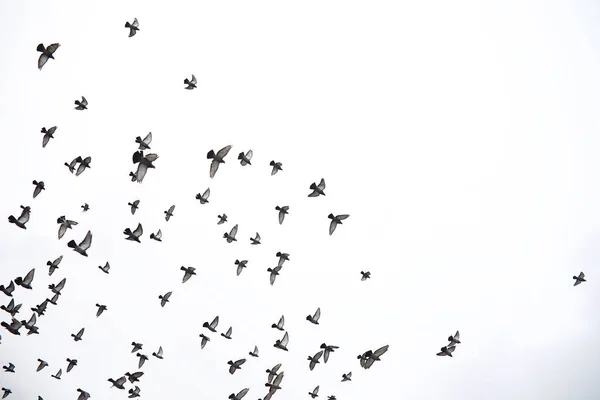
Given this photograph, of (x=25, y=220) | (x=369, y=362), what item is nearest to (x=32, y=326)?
(x=25, y=220)

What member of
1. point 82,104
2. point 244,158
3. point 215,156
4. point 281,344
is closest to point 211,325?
point 281,344

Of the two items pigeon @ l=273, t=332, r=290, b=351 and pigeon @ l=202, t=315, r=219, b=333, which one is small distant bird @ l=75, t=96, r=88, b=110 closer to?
pigeon @ l=202, t=315, r=219, b=333

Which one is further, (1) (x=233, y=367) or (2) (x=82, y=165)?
(1) (x=233, y=367)

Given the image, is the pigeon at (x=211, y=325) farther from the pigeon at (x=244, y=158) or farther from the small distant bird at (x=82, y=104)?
the small distant bird at (x=82, y=104)

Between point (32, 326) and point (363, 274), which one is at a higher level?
point (363, 274)

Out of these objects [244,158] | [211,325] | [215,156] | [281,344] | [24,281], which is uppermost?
[244,158]

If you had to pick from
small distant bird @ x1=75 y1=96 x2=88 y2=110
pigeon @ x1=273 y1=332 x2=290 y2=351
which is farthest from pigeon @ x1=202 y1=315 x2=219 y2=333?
small distant bird @ x1=75 y1=96 x2=88 y2=110

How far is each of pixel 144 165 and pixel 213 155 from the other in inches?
192

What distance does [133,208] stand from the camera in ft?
158

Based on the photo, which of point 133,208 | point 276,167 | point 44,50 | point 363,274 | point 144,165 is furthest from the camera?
point 363,274

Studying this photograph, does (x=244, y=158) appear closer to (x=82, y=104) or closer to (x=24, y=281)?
(x=82, y=104)

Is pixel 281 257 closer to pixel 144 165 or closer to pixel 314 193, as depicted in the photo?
pixel 314 193

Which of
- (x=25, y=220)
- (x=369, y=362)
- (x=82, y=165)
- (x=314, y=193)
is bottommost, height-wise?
(x=369, y=362)

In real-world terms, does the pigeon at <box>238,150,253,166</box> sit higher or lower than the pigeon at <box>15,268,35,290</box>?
higher
